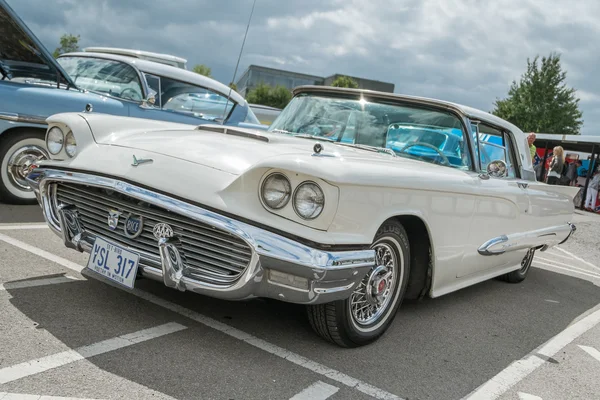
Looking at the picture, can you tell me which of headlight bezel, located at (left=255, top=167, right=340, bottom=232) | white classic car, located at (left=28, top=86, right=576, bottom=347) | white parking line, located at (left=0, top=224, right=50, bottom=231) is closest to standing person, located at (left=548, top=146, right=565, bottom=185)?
white classic car, located at (left=28, top=86, right=576, bottom=347)

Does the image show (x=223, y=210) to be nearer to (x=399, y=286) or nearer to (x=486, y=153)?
(x=399, y=286)

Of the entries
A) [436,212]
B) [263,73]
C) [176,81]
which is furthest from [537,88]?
[263,73]

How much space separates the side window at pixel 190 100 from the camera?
6.76 metres

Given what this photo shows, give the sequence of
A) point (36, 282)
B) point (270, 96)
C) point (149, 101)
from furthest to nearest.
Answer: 1. point (270, 96)
2. point (149, 101)
3. point (36, 282)

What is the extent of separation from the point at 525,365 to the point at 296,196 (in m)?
1.74

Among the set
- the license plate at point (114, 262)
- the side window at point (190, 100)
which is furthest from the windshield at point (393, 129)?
the side window at point (190, 100)

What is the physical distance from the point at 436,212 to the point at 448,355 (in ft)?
2.66

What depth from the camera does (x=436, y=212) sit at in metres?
3.33

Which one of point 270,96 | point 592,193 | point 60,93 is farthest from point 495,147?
point 270,96

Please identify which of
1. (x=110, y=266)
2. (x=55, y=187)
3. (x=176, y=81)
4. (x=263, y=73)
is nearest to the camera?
(x=110, y=266)

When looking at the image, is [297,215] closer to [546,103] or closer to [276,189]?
[276,189]

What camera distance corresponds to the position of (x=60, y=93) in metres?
5.60

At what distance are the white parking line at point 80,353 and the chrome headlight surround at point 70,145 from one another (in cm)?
117

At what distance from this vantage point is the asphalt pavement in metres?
2.40
